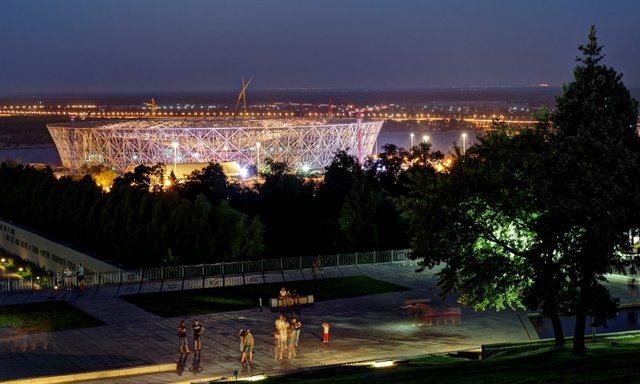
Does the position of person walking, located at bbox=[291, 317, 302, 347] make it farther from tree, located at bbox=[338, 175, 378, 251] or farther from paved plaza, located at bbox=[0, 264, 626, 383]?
tree, located at bbox=[338, 175, 378, 251]

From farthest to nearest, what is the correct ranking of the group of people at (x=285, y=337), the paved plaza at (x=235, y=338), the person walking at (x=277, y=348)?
the group of people at (x=285, y=337), the person walking at (x=277, y=348), the paved plaza at (x=235, y=338)

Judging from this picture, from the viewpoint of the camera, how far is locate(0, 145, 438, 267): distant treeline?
4044 cm

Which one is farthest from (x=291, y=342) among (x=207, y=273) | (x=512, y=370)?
(x=207, y=273)

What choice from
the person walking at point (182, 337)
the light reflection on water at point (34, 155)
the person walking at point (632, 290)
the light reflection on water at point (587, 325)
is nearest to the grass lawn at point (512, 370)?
the person walking at point (182, 337)

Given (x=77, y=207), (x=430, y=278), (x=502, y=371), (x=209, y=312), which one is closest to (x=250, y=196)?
(x=77, y=207)

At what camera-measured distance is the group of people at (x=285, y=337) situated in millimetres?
23234

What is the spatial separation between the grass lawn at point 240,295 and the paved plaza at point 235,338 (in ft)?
1.92

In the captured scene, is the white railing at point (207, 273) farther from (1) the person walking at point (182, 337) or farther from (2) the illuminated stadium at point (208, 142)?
(2) the illuminated stadium at point (208, 142)

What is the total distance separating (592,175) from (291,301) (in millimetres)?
11719

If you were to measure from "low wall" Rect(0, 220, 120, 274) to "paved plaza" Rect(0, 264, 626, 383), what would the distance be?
Result: 12509mm

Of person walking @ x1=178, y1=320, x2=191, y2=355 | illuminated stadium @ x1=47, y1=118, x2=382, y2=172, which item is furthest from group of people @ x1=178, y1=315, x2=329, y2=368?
illuminated stadium @ x1=47, y1=118, x2=382, y2=172

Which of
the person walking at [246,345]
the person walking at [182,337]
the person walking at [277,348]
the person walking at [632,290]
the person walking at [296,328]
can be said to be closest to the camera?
the person walking at [246,345]

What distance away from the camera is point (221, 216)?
132 ft

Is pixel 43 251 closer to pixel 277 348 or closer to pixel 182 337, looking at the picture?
pixel 182 337
